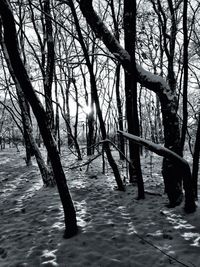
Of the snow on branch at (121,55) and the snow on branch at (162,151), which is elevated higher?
the snow on branch at (121,55)

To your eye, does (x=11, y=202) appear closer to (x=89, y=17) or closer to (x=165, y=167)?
(x=165, y=167)

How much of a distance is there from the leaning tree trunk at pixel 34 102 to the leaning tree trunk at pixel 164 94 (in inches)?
83.6

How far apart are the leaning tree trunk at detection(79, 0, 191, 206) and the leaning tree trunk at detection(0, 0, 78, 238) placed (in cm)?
212

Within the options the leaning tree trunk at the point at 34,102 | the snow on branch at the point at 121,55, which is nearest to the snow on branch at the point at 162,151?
the snow on branch at the point at 121,55

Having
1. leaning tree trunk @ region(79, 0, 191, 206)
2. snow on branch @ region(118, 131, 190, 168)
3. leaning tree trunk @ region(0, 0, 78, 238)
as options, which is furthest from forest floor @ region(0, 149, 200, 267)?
snow on branch @ region(118, 131, 190, 168)

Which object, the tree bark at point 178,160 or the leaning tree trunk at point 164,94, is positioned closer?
the tree bark at point 178,160

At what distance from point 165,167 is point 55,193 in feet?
11.5

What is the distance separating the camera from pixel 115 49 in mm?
5031

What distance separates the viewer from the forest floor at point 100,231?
346 centimetres

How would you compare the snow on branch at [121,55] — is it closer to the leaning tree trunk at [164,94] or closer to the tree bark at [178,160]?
the leaning tree trunk at [164,94]

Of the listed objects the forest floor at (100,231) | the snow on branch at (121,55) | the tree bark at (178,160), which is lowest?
the forest floor at (100,231)

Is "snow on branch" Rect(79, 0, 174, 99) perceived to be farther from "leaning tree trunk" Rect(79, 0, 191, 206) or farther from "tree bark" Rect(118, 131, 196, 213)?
"tree bark" Rect(118, 131, 196, 213)

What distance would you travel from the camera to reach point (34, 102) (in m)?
3.77

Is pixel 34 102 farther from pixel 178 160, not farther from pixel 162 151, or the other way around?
pixel 178 160
